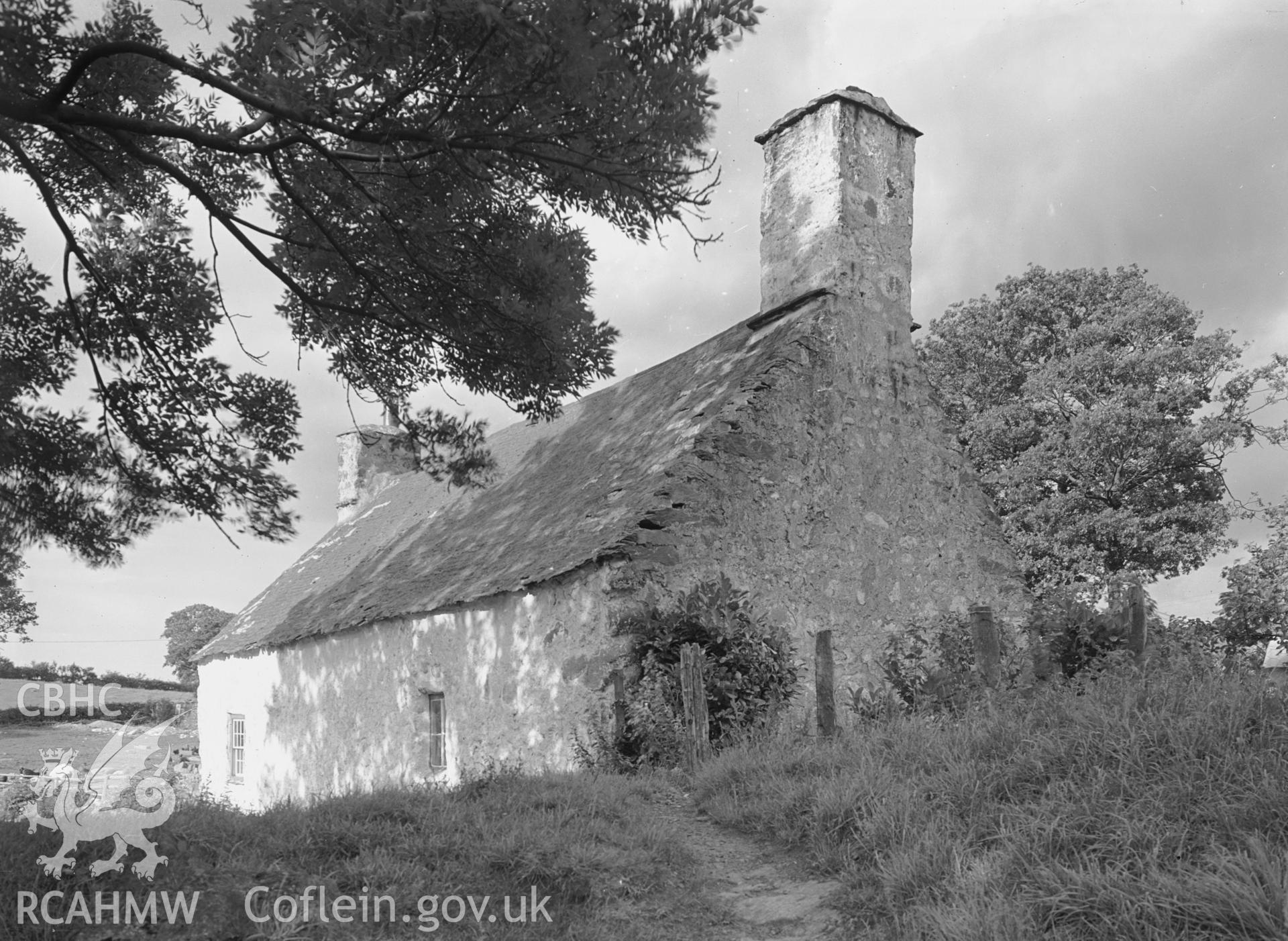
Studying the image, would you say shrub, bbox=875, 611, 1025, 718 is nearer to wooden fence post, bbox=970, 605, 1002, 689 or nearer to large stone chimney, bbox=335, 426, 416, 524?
wooden fence post, bbox=970, 605, 1002, 689

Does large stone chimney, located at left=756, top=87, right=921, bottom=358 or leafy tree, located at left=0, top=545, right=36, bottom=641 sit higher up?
large stone chimney, located at left=756, top=87, right=921, bottom=358

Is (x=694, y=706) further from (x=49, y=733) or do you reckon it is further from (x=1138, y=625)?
(x=49, y=733)

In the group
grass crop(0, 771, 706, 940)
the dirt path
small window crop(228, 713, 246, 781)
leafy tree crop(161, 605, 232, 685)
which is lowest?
leafy tree crop(161, 605, 232, 685)

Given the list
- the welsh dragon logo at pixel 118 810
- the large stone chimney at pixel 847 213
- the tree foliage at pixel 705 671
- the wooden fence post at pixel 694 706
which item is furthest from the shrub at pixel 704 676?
the large stone chimney at pixel 847 213

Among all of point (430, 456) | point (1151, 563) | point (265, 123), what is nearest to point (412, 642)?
point (430, 456)

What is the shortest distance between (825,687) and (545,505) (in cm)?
546

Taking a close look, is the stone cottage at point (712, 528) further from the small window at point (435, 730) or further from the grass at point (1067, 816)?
the grass at point (1067, 816)

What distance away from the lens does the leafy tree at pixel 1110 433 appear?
65.1ft

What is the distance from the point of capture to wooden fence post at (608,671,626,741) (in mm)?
9133

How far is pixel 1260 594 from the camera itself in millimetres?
18672

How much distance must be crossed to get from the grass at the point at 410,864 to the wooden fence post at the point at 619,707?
106 inches

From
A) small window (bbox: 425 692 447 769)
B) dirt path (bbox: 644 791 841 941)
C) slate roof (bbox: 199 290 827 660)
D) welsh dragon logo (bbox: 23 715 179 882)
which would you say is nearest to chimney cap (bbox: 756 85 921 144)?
slate roof (bbox: 199 290 827 660)

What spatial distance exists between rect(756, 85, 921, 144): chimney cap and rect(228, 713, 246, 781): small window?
13.9m

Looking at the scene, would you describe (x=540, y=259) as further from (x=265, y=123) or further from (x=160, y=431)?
(x=160, y=431)
